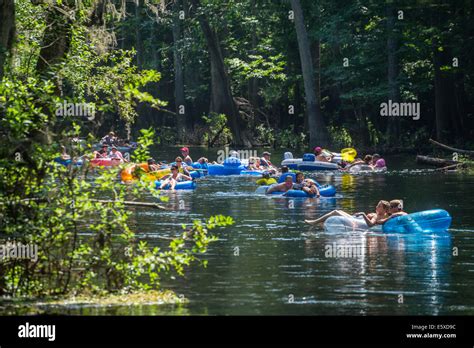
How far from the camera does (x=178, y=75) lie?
6806 cm

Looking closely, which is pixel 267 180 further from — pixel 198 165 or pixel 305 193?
pixel 198 165

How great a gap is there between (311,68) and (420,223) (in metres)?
31.0

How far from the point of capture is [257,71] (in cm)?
6191

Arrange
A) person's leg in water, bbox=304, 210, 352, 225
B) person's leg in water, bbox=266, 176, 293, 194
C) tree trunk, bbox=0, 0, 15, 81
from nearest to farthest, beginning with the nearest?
tree trunk, bbox=0, 0, 15, 81, person's leg in water, bbox=304, 210, 352, 225, person's leg in water, bbox=266, 176, 293, 194

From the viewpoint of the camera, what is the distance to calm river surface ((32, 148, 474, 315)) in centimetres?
1527

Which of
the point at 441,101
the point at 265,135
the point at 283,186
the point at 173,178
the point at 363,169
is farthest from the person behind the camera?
the point at 265,135

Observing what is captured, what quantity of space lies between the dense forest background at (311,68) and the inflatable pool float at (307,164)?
19.9 feet

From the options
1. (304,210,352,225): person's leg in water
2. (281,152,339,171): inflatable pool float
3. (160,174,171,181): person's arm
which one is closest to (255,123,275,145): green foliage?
(281,152,339,171): inflatable pool float

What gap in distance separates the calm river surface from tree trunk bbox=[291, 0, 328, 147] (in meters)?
20.7

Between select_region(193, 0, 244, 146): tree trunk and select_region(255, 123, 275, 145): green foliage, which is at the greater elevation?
select_region(193, 0, 244, 146): tree trunk

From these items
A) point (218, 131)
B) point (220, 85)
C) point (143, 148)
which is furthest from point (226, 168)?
point (143, 148)

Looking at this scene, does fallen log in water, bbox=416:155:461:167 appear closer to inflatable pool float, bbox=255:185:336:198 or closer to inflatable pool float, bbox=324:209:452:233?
inflatable pool float, bbox=255:185:336:198

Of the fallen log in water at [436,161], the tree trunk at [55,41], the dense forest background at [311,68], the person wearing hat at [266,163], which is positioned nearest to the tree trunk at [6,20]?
the tree trunk at [55,41]

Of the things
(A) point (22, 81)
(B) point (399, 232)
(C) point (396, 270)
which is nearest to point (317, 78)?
(B) point (399, 232)
